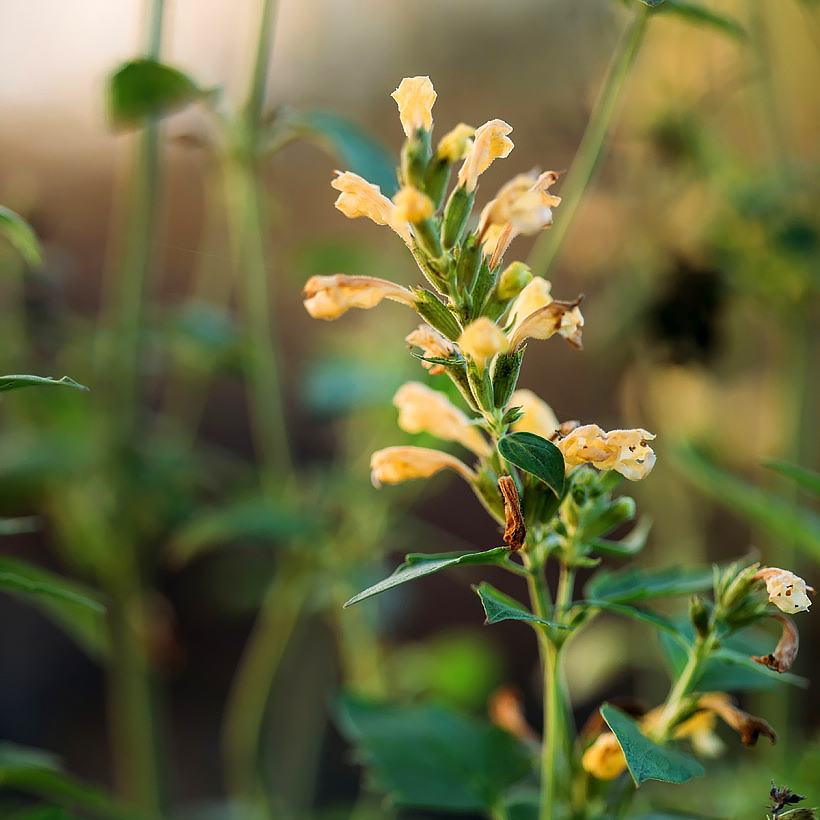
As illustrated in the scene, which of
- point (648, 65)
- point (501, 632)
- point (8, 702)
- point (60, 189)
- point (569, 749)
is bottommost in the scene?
point (8, 702)

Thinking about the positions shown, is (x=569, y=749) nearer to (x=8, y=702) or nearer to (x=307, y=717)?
(x=307, y=717)

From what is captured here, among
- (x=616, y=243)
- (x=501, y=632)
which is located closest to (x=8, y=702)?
(x=501, y=632)

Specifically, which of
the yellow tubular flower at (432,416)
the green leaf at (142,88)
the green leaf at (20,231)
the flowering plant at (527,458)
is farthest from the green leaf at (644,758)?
the green leaf at (142,88)

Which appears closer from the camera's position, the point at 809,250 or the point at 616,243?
the point at 809,250

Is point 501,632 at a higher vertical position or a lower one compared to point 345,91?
lower

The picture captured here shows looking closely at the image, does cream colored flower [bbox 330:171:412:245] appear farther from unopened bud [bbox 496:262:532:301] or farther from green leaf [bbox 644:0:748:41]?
green leaf [bbox 644:0:748:41]

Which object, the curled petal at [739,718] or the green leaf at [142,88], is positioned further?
the green leaf at [142,88]

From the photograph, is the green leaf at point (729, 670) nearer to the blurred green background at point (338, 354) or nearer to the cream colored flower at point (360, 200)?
the blurred green background at point (338, 354)

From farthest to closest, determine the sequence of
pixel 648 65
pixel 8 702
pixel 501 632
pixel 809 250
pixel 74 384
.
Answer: pixel 501 632 < pixel 8 702 < pixel 648 65 < pixel 809 250 < pixel 74 384
